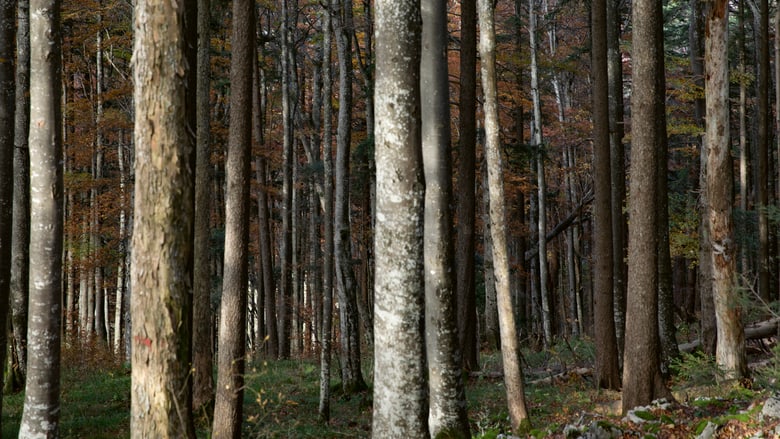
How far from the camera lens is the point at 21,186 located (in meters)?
11.5

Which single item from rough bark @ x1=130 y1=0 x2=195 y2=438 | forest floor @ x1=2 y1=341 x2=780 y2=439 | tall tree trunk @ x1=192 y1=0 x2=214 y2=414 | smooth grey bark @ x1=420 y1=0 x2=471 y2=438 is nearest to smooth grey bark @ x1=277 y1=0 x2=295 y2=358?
forest floor @ x1=2 y1=341 x2=780 y2=439

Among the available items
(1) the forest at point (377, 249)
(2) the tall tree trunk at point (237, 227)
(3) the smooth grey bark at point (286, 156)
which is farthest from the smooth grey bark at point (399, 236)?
(3) the smooth grey bark at point (286, 156)

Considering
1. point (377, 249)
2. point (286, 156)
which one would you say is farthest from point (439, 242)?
point (286, 156)

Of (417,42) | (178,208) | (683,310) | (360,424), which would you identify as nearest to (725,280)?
(360,424)

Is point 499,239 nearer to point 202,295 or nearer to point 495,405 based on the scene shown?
point 495,405

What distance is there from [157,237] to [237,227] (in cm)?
439

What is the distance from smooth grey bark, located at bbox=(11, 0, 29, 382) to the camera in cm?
1017

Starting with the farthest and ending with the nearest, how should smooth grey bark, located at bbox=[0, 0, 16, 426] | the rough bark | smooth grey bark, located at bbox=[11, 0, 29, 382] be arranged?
smooth grey bark, located at bbox=[11, 0, 29, 382]
smooth grey bark, located at bbox=[0, 0, 16, 426]
the rough bark

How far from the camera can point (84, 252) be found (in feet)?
68.2

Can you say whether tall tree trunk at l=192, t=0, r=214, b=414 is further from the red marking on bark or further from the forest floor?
the red marking on bark

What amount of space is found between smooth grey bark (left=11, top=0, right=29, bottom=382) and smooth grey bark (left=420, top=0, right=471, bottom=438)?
263 inches

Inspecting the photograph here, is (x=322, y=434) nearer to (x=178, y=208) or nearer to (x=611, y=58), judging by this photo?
(x=178, y=208)

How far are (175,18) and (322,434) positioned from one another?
27.0 ft

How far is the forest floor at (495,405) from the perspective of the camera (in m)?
7.59
